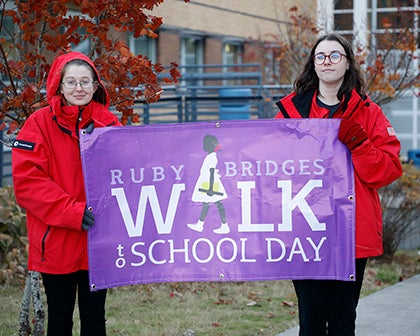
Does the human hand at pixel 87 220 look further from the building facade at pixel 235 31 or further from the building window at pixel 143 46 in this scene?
the building window at pixel 143 46

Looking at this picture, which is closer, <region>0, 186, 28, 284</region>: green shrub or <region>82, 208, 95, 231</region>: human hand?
<region>82, 208, 95, 231</region>: human hand

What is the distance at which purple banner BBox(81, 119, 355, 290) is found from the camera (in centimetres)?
471

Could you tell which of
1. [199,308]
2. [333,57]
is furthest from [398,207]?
[333,57]

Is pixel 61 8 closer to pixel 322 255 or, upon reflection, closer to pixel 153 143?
pixel 153 143

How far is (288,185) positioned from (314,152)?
0.21 meters

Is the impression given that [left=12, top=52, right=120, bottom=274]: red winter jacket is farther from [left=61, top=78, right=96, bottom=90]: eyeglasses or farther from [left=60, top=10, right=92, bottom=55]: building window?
[left=60, top=10, right=92, bottom=55]: building window

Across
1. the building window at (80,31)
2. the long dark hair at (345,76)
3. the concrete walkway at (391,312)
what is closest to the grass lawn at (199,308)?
the concrete walkway at (391,312)

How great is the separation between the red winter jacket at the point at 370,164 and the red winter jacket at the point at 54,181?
1269mm

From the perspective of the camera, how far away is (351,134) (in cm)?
459

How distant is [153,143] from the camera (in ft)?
15.7

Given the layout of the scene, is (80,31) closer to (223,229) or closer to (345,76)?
(345,76)

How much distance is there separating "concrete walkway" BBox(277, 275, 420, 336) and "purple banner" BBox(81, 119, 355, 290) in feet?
7.27

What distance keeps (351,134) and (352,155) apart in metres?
0.12

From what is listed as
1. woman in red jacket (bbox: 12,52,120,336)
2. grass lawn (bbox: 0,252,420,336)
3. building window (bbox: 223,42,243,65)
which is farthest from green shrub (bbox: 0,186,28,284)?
building window (bbox: 223,42,243,65)
